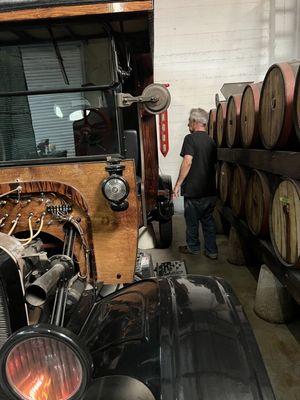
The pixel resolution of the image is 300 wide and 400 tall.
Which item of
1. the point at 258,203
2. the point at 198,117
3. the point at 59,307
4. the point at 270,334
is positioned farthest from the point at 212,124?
the point at 59,307

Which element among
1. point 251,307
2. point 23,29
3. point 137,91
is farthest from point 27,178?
point 251,307

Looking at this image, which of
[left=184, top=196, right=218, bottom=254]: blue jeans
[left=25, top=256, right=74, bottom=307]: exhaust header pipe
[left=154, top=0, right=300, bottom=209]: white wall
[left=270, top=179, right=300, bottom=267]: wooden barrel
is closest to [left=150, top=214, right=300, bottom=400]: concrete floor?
[left=184, top=196, right=218, bottom=254]: blue jeans

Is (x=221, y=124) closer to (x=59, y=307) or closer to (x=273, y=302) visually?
(x=273, y=302)

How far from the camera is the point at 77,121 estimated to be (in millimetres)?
2008

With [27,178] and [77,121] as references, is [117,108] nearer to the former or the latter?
[77,121]

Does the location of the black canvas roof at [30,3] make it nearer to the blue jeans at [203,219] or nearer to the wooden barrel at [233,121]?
the wooden barrel at [233,121]

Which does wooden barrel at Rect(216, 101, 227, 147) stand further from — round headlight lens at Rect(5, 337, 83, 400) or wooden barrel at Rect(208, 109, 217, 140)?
round headlight lens at Rect(5, 337, 83, 400)

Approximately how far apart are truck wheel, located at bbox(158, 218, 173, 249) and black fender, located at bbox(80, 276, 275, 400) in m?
3.39

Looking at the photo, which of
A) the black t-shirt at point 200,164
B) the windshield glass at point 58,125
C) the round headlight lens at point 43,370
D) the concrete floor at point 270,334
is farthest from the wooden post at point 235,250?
the round headlight lens at point 43,370

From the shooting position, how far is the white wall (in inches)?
255

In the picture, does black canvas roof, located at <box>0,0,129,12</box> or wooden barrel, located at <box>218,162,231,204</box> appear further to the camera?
wooden barrel, located at <box>218,162,231,204</box>

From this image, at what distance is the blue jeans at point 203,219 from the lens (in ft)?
15.1

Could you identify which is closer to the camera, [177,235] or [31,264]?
[31,264]

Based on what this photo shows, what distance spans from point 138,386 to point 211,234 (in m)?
3.70
